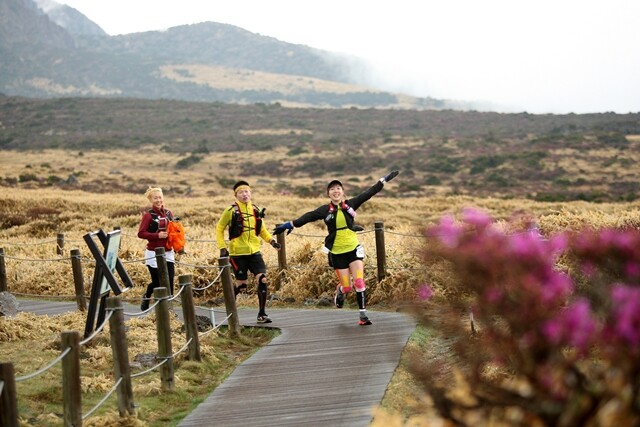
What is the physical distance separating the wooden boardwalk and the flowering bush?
338 centimetres

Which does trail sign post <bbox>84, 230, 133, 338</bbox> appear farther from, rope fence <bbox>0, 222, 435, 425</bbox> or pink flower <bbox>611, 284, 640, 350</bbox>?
pink flower <bbox>611, 284, 640, 350</bbox>

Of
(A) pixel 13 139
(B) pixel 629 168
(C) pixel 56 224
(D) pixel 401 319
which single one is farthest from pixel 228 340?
(A) pixel 13 139

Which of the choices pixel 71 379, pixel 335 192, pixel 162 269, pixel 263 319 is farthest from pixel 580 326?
pixel 263 319

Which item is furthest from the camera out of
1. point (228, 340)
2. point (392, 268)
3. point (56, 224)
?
point (56, 224)

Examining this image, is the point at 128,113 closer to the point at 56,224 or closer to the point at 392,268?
the point at 56,224

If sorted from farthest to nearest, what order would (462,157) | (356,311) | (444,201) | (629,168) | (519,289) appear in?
(462,157)
(629,168)
(444,201)
(356,311)
(519,289)

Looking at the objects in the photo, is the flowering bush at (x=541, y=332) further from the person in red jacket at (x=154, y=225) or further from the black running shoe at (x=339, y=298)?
the black running shoe at (x=339, y=298)

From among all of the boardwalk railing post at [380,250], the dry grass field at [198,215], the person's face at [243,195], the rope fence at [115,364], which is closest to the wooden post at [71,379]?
the rope fence at [115,364]

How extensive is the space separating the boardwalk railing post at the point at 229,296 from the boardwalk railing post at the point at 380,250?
11.2ft

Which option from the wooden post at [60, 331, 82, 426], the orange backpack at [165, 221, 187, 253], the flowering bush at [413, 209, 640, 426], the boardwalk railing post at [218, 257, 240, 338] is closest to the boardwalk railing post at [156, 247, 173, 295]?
the boardwalk railing post at [218, 257, 240, 338]

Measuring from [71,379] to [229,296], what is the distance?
521cm

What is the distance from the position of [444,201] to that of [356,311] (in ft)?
92.9

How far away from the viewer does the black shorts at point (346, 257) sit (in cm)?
1215

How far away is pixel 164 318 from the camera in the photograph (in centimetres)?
890
